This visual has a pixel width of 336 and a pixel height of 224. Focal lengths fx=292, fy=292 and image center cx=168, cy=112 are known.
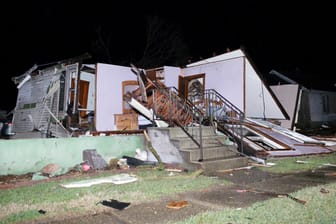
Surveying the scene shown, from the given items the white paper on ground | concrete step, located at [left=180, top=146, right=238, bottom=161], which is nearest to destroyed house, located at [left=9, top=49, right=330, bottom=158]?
concrete step, located at [left=180, top=146, right=238, bottom=161]

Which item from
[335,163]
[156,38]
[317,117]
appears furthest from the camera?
[156,38]

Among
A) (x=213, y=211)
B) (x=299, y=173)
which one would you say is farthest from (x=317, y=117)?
(x=213, y=211)

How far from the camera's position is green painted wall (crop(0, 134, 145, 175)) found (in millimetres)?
7305

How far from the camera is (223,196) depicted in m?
A: 5.30

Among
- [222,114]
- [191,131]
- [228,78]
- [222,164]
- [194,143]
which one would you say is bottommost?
[222,164]

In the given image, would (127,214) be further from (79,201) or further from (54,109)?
(54,109)

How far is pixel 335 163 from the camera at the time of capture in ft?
28.6

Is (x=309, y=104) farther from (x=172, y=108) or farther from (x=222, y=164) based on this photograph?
(x=222, y=164)

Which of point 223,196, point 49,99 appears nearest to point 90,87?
point 49,99

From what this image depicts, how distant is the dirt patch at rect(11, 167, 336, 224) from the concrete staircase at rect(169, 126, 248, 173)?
1.43ft

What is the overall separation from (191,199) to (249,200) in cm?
99

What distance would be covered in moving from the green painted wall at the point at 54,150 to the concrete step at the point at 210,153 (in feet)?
7.33

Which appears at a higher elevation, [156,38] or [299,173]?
[156,38]

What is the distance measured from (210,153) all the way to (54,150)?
14.0 ft
